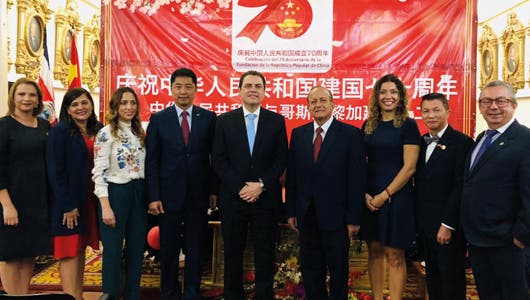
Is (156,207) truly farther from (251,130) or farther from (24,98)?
(24,98)

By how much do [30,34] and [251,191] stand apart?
537 cm

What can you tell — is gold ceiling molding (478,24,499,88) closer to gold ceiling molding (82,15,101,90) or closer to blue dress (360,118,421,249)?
blue dress (360,118,421,249)

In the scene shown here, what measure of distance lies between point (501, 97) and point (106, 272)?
229 centimetres

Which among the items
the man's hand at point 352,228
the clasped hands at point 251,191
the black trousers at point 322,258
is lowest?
the black trousers at point 322,258

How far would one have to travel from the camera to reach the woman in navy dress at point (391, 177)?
8.34 ft

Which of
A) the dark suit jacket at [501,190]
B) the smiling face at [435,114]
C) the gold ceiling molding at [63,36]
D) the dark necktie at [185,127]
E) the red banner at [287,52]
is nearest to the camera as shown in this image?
the dark suit jacket at [501,190]

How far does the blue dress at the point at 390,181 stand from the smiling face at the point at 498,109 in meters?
0.45

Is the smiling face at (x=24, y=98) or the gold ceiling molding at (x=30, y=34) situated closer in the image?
the smiling face at (x=24, y=98)

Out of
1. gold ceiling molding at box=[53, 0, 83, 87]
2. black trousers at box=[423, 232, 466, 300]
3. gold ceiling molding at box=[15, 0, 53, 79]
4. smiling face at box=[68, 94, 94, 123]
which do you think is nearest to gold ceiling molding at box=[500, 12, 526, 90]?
black trousers at box=[423, 232, 466, 300]

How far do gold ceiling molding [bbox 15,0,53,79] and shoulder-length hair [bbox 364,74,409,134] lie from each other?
208 inches

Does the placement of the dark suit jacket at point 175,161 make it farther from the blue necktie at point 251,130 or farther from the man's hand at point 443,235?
the man's hand at point 443,235

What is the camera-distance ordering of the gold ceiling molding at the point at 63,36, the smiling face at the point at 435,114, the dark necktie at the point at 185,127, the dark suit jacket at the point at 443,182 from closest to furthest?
Result: the dark suit jacket at the point at 443,182, the smiling face at the point at 435,114, the dark necktie at the point at 185,127, the gold ceiling molding at the point at 63,36

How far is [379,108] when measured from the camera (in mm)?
2695

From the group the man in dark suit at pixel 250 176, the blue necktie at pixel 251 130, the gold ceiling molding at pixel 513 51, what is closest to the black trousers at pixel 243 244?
the man in dark suit at pixel 250 176
